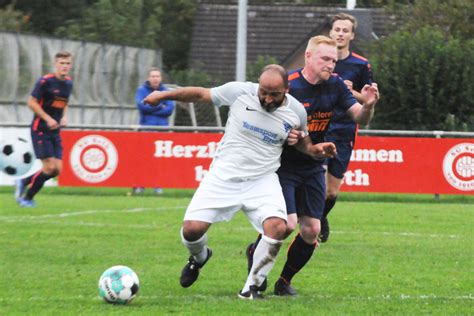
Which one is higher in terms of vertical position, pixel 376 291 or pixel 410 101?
pixel 376 291

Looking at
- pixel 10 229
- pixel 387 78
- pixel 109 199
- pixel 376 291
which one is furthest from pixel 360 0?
pixel 376 291

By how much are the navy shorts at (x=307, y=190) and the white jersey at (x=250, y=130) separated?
397 millimetres

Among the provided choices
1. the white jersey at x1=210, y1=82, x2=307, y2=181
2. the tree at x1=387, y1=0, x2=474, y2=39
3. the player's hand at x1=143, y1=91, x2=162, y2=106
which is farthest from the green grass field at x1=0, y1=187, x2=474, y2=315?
the tree at x1=387, y1=0, x2=474, y2=39

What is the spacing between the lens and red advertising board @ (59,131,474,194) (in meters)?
19.9

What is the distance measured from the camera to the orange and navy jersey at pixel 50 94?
16.1 meters

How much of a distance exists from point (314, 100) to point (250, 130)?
75 cm

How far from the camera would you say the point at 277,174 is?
9.12m

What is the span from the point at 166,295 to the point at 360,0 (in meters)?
49.6

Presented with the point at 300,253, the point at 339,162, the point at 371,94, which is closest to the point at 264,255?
the point at 300,253

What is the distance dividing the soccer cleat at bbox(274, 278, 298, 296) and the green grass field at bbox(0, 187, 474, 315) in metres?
0.12

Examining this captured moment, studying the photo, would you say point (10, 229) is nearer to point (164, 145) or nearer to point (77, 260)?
point (77, 260)

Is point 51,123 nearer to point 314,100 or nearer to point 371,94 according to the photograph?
point 314,100

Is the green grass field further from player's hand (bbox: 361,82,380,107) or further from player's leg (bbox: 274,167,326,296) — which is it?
player's hand (bbox: 361,82,380,107)

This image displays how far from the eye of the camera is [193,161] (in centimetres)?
2025
